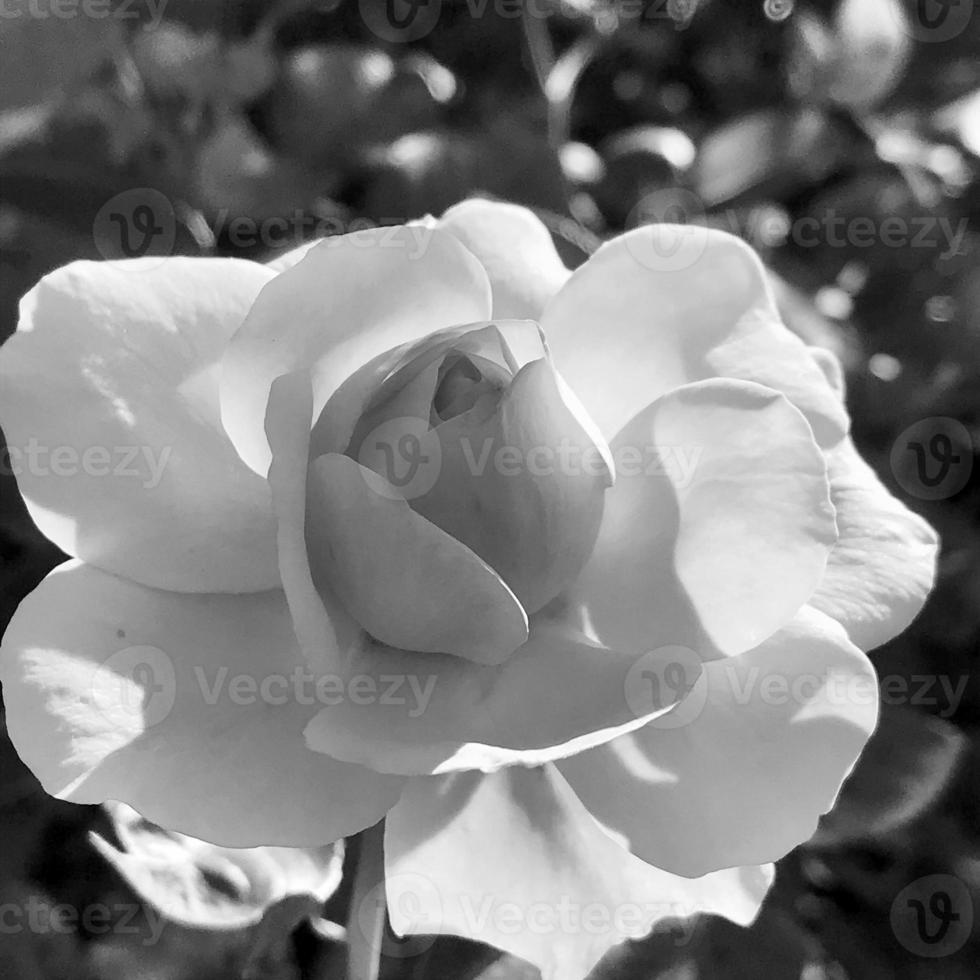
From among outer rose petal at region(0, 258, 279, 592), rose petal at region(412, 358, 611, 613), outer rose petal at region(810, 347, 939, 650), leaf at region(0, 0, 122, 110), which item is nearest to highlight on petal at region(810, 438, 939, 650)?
outer rose petal at region(810, 347, 939, 650)

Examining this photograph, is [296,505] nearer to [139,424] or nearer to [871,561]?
[139,424]

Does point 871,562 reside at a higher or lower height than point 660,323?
lower

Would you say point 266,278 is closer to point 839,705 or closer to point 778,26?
point 839,705

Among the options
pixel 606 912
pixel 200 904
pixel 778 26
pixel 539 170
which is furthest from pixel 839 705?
pixel 778 26

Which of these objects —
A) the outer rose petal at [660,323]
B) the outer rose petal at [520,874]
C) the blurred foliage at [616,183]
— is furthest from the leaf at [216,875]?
the outer rose petal at [660,323]

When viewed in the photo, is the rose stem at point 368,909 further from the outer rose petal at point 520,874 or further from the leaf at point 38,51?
the leaf at point 38,51

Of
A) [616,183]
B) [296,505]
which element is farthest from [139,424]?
[616,183]
